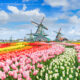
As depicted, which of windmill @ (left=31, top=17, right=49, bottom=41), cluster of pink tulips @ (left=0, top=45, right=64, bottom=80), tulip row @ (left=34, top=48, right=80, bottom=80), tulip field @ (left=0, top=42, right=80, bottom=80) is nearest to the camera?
cluster of pink tulips @ (left=0, top=45, right=64, bottom=80)

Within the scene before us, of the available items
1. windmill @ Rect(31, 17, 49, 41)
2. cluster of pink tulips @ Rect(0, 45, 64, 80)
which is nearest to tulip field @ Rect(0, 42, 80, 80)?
cluster of pink tulips @ Rect(0, 45, 64, 80)

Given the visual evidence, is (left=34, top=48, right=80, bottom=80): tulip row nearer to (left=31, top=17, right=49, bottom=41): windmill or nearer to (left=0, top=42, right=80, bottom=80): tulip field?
(left=0, top=42, right=80, bottom=80): tulip field

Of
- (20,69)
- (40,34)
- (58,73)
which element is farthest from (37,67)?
(40,34)

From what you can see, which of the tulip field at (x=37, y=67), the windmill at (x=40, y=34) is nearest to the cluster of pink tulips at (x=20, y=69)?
the tulip field at (x=37, y=67)

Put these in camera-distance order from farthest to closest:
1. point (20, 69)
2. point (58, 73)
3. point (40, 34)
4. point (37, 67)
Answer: point (40, 34) < point (37, 67) < point (58, 73) < point (20, 69)

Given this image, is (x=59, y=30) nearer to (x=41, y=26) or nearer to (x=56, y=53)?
(x=41, y=26)

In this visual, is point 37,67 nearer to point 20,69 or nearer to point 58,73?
point 58,73

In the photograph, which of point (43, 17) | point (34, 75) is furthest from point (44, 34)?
point (34, 75)

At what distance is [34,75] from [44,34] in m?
47.6

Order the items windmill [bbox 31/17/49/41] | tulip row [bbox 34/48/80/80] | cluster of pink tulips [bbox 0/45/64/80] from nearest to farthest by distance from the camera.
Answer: cluster of pink tulips [bbox 0/45/64/80] → tulip row [bbox 34/48/80/80] → windmill [bbox 31/17/49/41]

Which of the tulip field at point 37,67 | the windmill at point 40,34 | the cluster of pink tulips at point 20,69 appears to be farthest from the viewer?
the windmill at point 40,34

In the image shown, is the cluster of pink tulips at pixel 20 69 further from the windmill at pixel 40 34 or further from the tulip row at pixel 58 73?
the windmill at pixel 40 34

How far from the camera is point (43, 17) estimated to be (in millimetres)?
52938

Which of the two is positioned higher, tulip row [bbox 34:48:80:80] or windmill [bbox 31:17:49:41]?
windmill [bbox 31:17:49:41]
